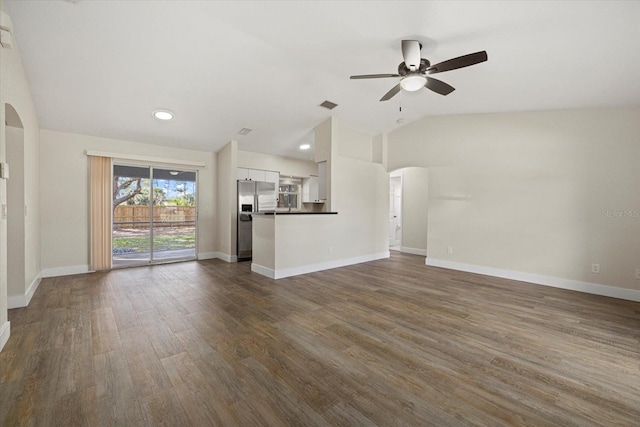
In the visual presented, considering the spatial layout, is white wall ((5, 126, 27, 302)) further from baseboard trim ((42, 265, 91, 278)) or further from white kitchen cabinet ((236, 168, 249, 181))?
white kitchen cabinet ((236, 168, 249, 181))

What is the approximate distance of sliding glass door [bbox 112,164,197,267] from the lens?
5.41 m

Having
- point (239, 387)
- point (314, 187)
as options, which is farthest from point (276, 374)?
point (314, 187)

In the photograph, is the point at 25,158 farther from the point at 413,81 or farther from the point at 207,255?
the point at 413,81

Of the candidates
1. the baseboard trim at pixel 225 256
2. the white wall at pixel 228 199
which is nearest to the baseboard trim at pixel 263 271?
the baseboard trim at pixel 225 256

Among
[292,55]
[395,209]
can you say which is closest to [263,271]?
[292,55]

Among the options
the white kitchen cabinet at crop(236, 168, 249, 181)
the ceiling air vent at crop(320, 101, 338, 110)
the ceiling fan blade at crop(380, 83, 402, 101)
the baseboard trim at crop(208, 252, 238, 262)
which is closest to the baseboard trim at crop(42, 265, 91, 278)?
the baseboard trim at crop(208, 252, 238, 262)

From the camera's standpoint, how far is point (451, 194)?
537cm

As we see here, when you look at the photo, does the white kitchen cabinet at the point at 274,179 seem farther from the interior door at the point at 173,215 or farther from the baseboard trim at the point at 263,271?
the baseboard trim at the point at 263,271

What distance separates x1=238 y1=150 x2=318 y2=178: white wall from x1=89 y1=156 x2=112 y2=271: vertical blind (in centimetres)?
255

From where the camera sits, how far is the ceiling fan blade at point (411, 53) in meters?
2.62

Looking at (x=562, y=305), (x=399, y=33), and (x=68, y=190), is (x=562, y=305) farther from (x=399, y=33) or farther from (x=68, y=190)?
(x=68, y=190)

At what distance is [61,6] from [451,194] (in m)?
6.02

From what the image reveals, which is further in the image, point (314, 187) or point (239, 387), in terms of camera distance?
point (314, 187)

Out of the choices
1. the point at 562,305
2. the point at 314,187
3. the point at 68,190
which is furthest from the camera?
the point at 314,187
